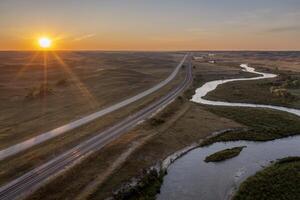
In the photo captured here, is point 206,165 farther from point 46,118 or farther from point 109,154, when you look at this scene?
point 46,118

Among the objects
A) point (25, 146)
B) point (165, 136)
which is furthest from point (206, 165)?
point (25, 146)

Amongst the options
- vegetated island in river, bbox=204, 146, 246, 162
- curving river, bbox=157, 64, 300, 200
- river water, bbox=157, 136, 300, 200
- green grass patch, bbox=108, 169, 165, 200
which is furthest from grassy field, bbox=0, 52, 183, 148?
vegetated island in river, bbox=204, 146, 246, 162

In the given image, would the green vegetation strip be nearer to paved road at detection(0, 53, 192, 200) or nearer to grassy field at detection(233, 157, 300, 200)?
grassy field at detection(233, 157, 300, 200)

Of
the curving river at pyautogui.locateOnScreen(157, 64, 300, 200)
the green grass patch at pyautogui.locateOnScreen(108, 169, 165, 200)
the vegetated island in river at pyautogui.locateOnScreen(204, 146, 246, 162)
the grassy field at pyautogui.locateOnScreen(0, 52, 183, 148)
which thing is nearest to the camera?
the green grass patch at pyautogui.locateOnScreen(108, 169, 165, 200)

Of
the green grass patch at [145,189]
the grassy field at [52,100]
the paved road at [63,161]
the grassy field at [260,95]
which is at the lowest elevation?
the grassy field at [260,95]

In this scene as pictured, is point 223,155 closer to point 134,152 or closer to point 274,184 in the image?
point 274,184

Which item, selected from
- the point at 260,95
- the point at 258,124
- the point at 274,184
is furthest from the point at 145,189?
the point at 260,95

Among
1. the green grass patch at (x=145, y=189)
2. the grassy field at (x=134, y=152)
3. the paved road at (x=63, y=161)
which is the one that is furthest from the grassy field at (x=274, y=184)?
the paved road at (x=63, y=161)

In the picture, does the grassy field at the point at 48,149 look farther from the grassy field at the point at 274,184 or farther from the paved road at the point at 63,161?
the grassy field at the point at 274,184
